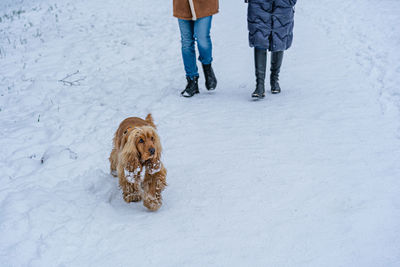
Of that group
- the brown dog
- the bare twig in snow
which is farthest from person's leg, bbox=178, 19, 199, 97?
the brown dog

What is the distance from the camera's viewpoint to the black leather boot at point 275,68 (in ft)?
16.7

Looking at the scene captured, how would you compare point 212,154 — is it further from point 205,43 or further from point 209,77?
point 205,43

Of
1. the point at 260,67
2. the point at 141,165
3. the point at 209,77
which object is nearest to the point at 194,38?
the point at 209,77

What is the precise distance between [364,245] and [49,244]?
2.49 metres

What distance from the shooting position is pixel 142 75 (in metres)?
6.51

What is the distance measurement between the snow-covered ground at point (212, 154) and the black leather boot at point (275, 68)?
0.65 feet

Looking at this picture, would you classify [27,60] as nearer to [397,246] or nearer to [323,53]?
[323,53]

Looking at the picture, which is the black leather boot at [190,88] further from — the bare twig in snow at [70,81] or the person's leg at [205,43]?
the bare twig in snow at [70,81]

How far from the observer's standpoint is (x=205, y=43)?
203 inches

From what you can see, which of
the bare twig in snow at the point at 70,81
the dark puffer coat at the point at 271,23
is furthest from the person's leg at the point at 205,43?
the bare twig in snow at the point at 70,81

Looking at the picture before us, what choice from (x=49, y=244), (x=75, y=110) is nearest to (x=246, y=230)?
(x=49, y=244)

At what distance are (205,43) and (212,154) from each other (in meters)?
2.03

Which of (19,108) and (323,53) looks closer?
(19,108)

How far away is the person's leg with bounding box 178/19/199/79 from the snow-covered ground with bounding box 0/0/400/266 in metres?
0.51
